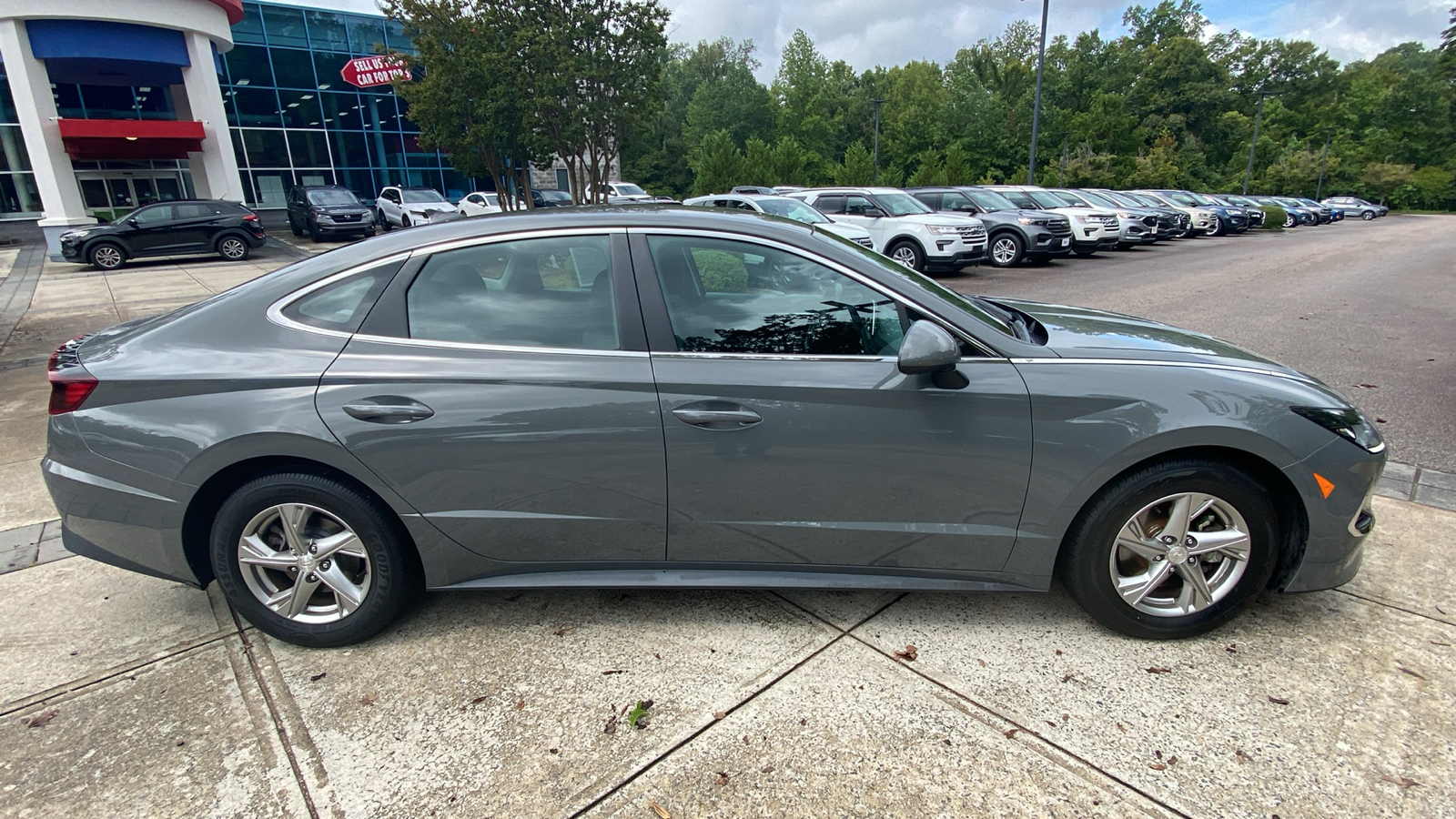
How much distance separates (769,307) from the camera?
2.80 meters

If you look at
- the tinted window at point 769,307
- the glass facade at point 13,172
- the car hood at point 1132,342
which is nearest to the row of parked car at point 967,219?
the car hood at point 1132,342

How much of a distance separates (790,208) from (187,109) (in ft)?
82.8

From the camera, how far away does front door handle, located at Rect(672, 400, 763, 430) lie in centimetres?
258

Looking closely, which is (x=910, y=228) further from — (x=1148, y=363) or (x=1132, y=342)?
(x=1148, y=363)

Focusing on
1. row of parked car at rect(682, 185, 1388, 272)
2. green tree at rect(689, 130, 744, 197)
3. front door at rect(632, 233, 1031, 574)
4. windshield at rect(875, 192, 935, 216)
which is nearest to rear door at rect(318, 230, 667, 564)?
front door at rect(632, 233, 1031, 574)

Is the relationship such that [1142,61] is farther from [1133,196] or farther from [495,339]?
[495,339]

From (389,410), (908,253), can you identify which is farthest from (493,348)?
(908,253)

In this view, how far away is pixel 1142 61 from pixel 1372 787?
8433 centimetres

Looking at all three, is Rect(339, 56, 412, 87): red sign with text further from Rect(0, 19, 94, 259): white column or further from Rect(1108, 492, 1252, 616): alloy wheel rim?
Rect(1108, 492, 1252, 616): alloy wheel rim

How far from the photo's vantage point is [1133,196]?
2695cm

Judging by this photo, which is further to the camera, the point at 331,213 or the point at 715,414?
the point at 331,213

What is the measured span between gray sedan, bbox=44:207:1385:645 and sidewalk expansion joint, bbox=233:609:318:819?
155 mm

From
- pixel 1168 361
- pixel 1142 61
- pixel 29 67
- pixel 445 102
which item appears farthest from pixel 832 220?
pixel 1142 61

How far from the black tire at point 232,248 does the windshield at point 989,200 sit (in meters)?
18.3
